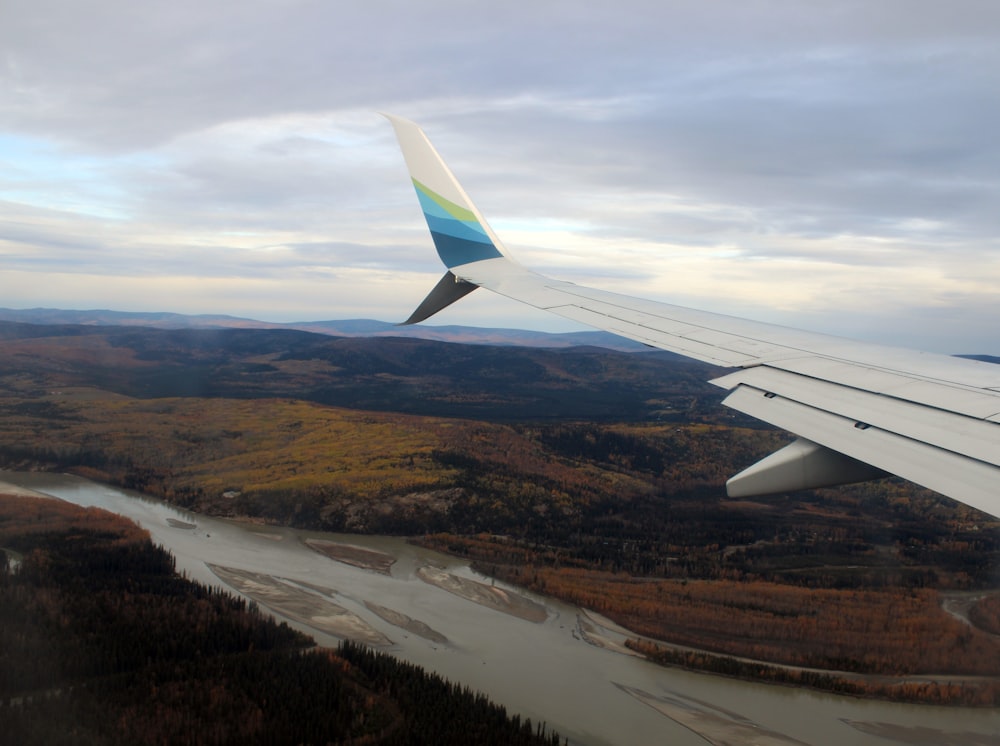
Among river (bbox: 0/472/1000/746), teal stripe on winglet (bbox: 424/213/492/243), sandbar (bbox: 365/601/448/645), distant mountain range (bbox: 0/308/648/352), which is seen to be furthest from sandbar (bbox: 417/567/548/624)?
distant mountain range (bbox: 0/308/648/352)

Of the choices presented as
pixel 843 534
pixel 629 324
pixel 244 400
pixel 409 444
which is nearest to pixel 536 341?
pixel 244 400

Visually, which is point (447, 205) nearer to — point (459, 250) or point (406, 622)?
point (459, 250)

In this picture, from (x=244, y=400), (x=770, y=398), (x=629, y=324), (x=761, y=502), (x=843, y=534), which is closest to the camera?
(x=770, y=398)

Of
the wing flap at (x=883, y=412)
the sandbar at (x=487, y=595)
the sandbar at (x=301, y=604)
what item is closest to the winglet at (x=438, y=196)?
the wing flap at (x=883, y=412)

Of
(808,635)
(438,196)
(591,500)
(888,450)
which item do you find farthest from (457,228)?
(591,500)

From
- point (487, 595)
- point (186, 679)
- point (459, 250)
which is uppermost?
point (459, 250)

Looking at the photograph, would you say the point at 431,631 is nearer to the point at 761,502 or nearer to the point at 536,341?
the point at 761,502
